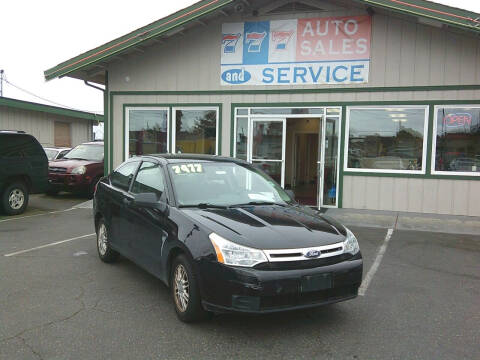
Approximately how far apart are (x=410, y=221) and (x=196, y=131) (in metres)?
5.84

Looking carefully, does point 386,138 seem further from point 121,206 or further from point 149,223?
point 149,223

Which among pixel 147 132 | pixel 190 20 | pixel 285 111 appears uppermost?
pixel 190 20

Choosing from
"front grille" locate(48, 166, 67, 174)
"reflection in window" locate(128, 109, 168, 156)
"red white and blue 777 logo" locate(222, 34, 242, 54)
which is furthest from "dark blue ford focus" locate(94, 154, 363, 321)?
"front grille" locate(48, 166, 67, 174)

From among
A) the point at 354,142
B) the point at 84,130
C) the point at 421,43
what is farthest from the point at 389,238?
the point at 84,130

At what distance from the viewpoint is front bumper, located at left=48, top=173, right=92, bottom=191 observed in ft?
43.1

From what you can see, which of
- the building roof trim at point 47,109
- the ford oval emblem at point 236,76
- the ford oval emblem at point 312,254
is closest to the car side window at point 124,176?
the ford oval emblem at point 312,254

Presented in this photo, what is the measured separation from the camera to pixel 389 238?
8039 mm

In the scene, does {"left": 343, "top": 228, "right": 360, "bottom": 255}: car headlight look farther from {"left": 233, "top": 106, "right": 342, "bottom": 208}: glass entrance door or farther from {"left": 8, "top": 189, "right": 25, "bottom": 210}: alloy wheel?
{"left": 8, "top": 189, "right": 25, "bottom": 210}: alloy wheel

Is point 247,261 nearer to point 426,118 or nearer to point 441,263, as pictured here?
point 441,263

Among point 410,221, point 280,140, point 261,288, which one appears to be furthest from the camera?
point 280,140

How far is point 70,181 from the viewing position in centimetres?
1314

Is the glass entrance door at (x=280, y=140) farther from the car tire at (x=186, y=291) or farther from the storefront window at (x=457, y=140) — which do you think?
the car tire at (x=186, y=291)

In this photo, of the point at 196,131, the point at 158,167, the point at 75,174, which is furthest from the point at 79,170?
the point at 158,167

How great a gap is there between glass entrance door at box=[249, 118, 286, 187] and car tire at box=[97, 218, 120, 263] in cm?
566
